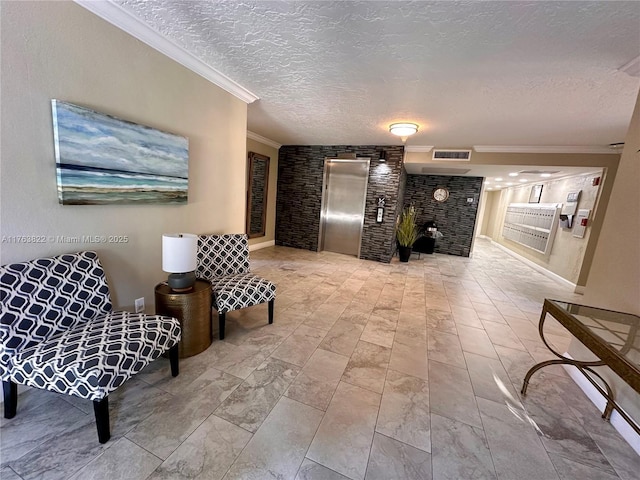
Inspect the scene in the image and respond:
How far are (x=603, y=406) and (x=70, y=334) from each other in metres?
3.49

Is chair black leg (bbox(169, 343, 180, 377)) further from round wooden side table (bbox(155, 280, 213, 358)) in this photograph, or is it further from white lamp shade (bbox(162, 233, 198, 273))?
white lamp shade (bbox(162, 233, 198, 273))

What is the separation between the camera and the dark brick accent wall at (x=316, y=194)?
17.5 ft

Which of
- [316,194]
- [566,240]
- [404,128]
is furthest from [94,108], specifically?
[566,240]

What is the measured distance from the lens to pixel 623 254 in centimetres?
177

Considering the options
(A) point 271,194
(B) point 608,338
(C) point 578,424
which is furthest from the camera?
(A) point 271,194

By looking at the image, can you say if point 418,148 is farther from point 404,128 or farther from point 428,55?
point 428,55

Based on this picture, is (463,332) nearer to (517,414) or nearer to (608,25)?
(517,414)

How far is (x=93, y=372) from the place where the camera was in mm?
1220

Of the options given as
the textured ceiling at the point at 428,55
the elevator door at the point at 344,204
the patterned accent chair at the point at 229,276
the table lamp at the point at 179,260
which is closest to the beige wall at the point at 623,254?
the textured ceiling at the point at 428,55

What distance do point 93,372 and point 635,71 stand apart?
4.02 m

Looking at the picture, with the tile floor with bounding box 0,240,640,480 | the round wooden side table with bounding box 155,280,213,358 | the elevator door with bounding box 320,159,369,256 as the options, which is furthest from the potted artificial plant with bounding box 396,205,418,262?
the round wooden side table with bounding box 155,280,213,358

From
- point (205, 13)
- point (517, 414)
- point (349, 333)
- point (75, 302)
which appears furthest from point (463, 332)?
point (205, 13)

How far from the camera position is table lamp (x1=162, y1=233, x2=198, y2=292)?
6.19 ft

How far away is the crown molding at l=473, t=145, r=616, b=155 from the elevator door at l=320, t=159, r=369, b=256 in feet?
7.40
